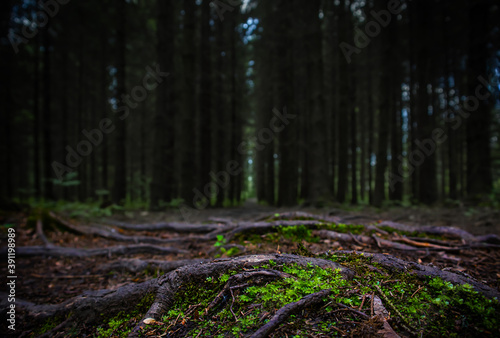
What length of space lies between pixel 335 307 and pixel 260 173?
1631 centimetres

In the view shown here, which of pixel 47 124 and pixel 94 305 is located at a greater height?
pixel 47 124

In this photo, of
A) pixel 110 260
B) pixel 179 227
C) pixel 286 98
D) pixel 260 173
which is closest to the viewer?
pixel 110 260

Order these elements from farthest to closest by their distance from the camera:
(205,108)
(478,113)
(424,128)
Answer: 1. (205,108)
2. (424,128)
3. (478,113)

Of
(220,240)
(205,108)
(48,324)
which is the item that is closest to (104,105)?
(205,108)

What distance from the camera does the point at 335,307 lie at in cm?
142

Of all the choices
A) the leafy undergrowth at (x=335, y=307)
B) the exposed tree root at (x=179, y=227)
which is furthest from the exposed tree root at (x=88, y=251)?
the leafy undergrowth at (x=335, y=307)

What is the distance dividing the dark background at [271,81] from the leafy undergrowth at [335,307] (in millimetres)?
6556

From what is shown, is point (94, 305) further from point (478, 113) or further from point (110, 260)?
point (478, 113)

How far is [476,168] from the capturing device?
734cm

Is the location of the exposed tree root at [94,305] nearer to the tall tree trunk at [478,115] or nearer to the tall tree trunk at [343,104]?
the tall tree trunk at [478,115]

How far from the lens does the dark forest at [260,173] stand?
5.47 ft

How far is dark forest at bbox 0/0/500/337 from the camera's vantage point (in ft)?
5.47

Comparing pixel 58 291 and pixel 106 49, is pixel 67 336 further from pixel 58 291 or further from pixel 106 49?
pixel 106 49

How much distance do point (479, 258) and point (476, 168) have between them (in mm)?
6753
